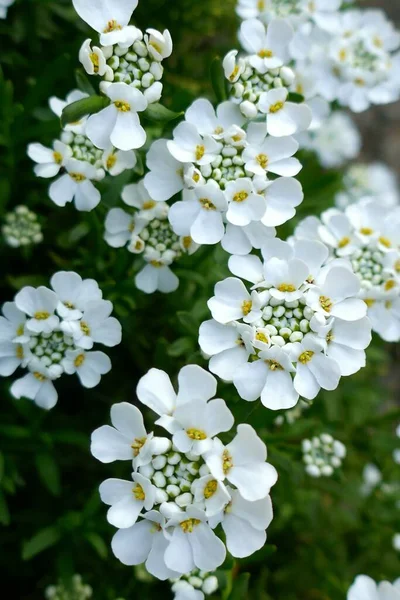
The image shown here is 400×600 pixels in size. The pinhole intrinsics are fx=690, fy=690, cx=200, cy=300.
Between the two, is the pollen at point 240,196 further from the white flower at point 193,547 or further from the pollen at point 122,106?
the white flower at point 193,547

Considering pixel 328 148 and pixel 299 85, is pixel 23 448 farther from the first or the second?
pixel 328 148

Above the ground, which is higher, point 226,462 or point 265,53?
point 265,53

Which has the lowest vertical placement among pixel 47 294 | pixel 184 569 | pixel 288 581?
pixel 288 581

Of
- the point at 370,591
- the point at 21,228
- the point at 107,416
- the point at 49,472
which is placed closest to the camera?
the point at 370,591

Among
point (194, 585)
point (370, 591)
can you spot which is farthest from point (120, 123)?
point (370, 591)

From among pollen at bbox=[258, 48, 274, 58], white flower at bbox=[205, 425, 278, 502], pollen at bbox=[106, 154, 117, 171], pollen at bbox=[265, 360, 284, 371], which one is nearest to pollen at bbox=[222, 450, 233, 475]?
white flower at bbox=[205, 425, 278, 502]

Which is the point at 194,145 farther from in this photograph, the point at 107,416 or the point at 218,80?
the point at 107,416

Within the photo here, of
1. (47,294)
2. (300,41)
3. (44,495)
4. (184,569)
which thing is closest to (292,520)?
(44,495)
